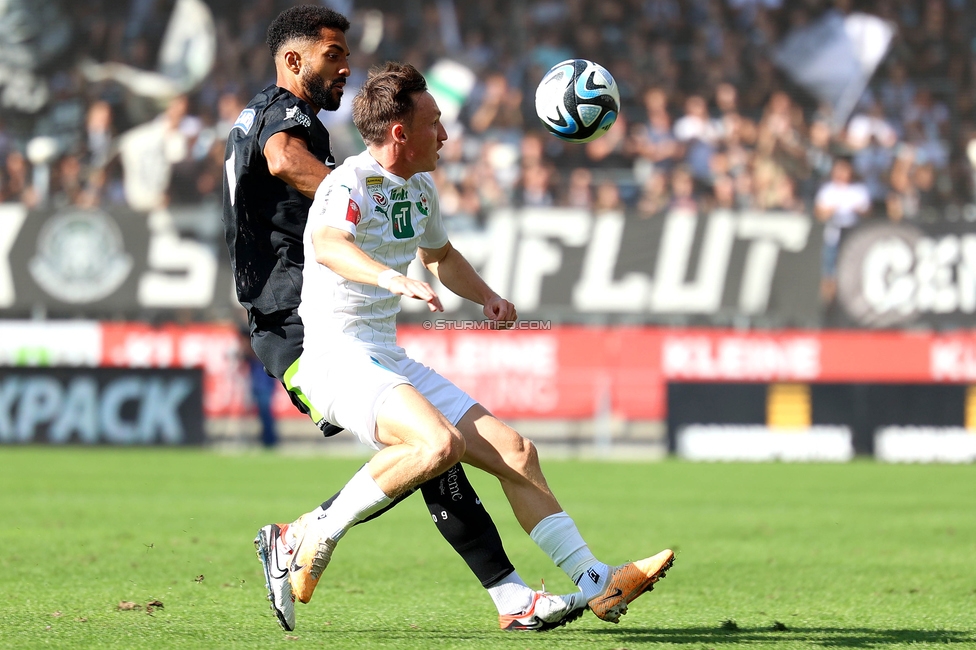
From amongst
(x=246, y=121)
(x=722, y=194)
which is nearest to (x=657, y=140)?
(x=722, y=194)

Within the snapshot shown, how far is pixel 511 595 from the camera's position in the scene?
5355 mm

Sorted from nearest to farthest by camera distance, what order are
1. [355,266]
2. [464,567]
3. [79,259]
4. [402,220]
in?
[355,266]
[402,220]
[464,567]
[79,259]

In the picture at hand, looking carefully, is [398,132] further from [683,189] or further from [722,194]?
[722,194]

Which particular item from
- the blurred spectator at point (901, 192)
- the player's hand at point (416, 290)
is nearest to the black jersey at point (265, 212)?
the player's hand at point (416, 290)

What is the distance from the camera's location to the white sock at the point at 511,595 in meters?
5.33

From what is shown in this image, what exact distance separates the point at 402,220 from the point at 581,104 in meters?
1.35

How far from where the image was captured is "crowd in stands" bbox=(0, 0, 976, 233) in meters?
19.7

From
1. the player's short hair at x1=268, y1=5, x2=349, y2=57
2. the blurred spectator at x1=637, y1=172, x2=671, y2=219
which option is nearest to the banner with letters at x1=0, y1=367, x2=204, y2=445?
the blurred spectator at x1=637, y1=172, x2=671, y2=219

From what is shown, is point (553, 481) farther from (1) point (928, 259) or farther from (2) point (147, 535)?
(1) point (928, 259)

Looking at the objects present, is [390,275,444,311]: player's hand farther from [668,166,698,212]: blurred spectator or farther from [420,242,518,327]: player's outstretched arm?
[668,166,698,212]: blurred spectator

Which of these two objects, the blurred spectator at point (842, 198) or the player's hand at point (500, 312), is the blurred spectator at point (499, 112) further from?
the player's hand at point (500, 312)

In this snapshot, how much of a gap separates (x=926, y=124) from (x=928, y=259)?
3.39 metres

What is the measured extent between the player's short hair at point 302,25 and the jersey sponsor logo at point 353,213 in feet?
3.44

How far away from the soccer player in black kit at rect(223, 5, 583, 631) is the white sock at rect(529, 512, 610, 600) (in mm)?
135
